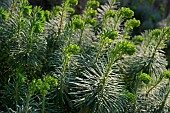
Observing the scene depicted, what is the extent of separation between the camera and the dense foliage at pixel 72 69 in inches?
39.0

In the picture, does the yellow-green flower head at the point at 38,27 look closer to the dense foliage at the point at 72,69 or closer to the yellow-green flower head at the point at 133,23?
the dense foliage at the point at 72,69

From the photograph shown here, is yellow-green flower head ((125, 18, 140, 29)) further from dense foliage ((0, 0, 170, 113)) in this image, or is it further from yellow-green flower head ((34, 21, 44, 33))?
yellow-green flower head ((34, 21, 44, 33))

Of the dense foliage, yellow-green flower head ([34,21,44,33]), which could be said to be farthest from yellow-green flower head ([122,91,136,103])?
yellow-green flower head ([34,21,44,33])

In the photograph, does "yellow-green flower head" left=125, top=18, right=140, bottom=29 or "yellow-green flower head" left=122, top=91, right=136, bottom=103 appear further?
"yellow-green flower head" left=125, top=18, right=140, bottom=29

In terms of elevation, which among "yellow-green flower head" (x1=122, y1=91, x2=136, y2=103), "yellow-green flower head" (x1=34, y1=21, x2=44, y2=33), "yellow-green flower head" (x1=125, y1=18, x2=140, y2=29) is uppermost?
"yellow-green flower head" (x1=125, y1=18, x2=140, y2=29)

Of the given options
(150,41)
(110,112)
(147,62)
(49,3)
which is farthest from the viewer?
(49,3)

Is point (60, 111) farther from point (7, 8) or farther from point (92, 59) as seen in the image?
point (7, 8)

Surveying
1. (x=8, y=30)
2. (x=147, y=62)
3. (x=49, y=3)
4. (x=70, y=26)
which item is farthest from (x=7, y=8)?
(x=49, y=3)

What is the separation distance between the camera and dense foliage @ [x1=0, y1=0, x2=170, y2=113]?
3.25 ft

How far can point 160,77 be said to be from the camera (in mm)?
1103

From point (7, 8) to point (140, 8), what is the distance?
9.54ft

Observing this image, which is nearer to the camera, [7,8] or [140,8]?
[7,8]

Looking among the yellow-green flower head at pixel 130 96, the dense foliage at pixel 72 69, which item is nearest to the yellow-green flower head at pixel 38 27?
the dense foliage at pixel 72 69

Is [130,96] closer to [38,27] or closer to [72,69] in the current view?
[72,69]
